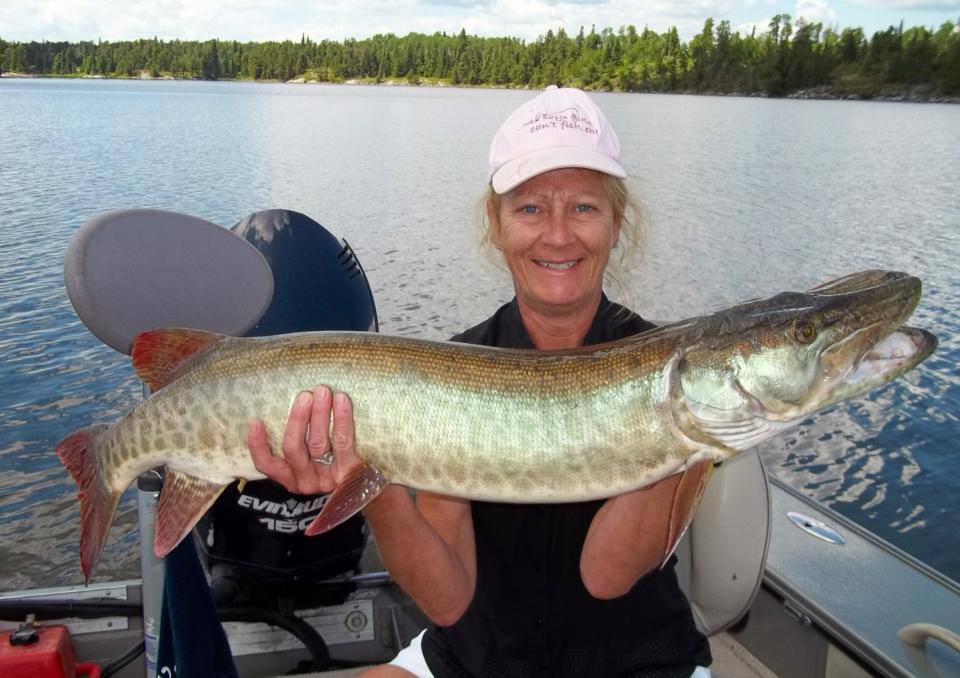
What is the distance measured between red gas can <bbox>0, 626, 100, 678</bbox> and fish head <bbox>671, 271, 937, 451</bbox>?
8.09 feet

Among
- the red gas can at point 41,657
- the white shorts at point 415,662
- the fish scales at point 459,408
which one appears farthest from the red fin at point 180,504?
the red gas can at point 41,657

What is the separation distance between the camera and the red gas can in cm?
272

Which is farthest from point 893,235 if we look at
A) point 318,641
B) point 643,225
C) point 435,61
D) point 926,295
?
point 435,61

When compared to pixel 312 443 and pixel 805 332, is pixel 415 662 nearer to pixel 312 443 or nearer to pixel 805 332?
pixel 312 443

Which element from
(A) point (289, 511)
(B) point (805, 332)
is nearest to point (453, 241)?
(A) point (289, 511)

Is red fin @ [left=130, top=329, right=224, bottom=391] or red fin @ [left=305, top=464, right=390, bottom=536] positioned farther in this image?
red fin @ [left=130, top=329, right=224, bottom=391]

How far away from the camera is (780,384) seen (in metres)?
1.90

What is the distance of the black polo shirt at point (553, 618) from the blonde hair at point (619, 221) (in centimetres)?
95

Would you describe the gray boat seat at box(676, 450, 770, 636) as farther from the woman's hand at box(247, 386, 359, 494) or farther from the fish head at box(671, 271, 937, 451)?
the woman's hand at box(247, 386, 359, 494)

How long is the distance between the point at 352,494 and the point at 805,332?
4.17ft

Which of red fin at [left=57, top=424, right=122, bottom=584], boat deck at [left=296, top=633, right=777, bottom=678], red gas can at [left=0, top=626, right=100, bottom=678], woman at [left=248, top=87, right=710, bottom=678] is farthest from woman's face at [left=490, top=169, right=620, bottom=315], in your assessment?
red gas can at [left=0, top=626, right=100, bottom=678]

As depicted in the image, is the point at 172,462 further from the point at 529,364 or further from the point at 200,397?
the point at 529,364

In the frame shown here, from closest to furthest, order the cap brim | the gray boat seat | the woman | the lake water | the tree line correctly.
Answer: the woman → the cap brim → the gray boat seat → the lake water → the tree line

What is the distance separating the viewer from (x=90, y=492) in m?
2.26
